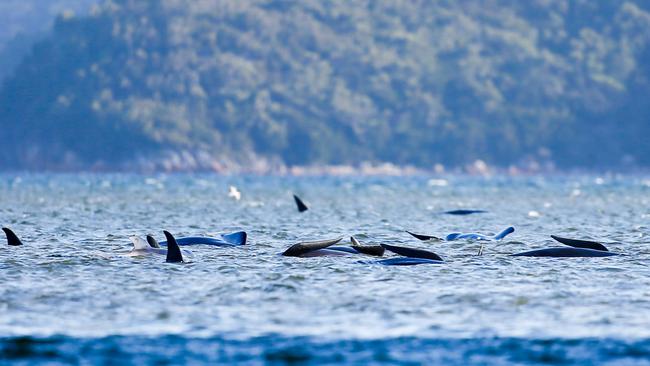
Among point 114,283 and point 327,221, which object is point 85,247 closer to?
point 114,283

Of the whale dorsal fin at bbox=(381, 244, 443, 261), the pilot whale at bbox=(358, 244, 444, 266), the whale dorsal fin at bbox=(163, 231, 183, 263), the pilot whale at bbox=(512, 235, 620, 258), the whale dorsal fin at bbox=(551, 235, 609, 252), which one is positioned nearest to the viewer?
the pilot whale at bbox=(358, 244, 444, 266)

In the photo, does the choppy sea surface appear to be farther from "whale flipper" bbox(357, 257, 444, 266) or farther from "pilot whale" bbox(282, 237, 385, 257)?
"pilot whale" bbox(282, 237, 385, 257)

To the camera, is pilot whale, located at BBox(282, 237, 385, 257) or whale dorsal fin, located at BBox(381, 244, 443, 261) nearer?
whale dorsal fin, located at BBox(381, 244, 443, 261)

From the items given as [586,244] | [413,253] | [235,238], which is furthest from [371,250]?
[586,244]

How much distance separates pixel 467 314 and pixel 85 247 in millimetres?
16409

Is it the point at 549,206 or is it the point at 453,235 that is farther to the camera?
the point at 549,206

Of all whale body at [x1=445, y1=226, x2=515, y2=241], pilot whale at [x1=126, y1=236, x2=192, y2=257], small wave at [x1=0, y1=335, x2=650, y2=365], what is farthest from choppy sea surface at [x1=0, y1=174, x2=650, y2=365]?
pilot whale at [x1=126, y1=236, x2=192, y2=257]

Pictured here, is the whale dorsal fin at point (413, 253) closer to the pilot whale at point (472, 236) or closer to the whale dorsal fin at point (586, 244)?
the whale dorsal fin at point (586, 244)

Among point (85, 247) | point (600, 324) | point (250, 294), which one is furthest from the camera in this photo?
point (85, 247)

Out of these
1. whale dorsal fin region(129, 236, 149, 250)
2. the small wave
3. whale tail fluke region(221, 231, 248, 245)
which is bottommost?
the small wave

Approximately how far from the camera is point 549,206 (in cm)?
7419

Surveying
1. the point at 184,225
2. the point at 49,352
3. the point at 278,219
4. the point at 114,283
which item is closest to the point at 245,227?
the point at 184,225

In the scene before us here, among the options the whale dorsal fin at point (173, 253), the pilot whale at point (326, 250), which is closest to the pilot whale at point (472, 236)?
the pilot whale at point (326, 250)

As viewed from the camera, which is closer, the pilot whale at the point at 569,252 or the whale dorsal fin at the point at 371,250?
the whale dorsal fin at the point at 371,250
